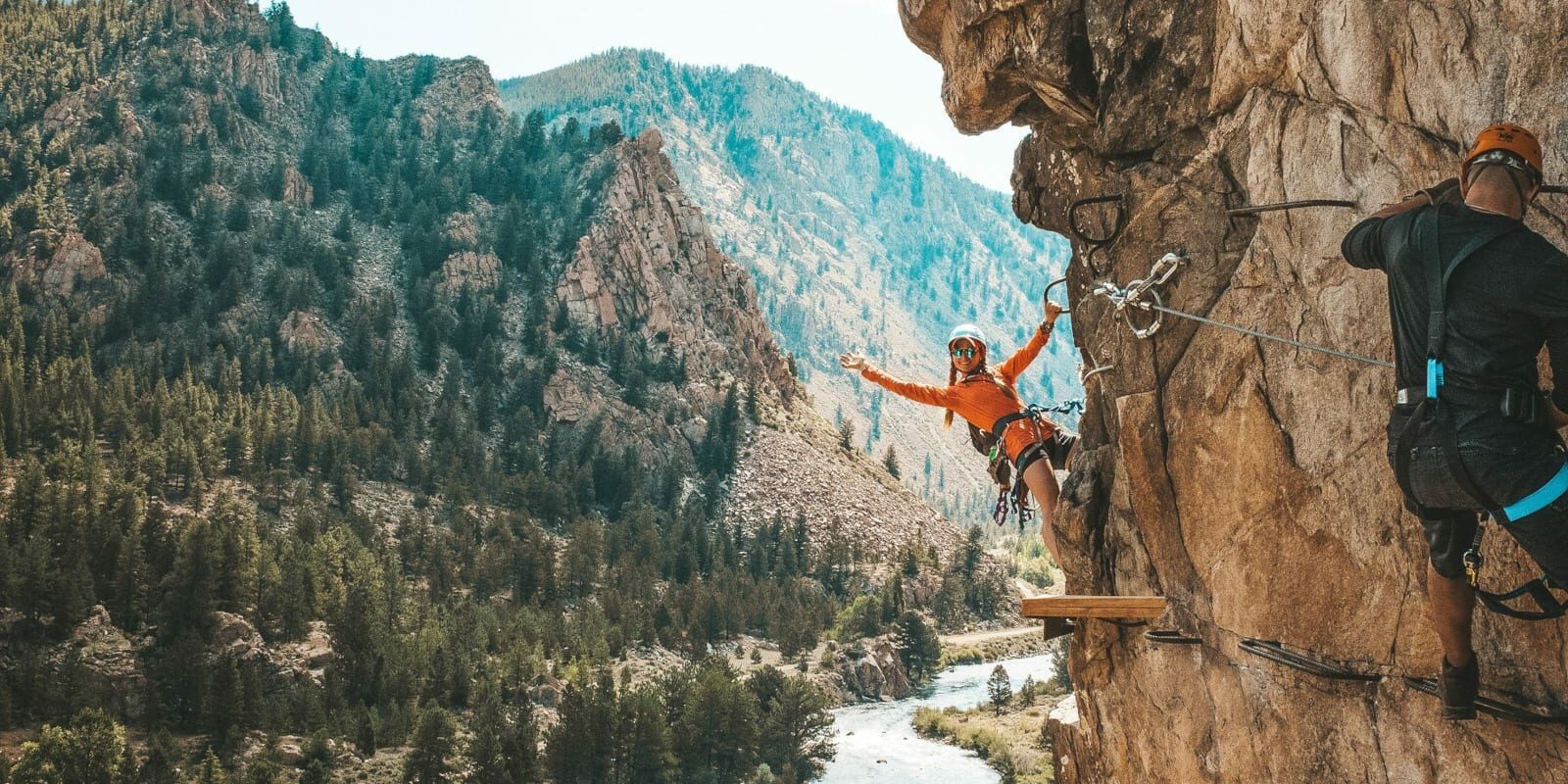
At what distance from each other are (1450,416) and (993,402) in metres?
5.39

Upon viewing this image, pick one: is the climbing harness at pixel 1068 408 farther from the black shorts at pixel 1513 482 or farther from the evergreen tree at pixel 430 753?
the evergreen tree at pixel 430 753

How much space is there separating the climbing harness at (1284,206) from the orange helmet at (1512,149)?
172 centimetres

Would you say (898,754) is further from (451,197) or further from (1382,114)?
(451,197)

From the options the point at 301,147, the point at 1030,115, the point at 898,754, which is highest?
the point at 301,147

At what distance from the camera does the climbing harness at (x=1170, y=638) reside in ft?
26.7

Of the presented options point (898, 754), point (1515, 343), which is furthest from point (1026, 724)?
point (1515, 343)

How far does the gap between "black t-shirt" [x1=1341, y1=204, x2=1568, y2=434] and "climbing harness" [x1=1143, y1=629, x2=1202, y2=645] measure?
11.5 ft

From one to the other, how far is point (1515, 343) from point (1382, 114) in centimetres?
224

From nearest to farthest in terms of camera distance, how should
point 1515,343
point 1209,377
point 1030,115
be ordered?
point 1515,343 < point 1209,377 < point 1030,115

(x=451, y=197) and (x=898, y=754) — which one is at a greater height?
(x=451, y=197)

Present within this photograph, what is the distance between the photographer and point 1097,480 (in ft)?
30.5

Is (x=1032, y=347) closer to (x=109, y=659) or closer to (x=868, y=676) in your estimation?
(x=109, y=659)

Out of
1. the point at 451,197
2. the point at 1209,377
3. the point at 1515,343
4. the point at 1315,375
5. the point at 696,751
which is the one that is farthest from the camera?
the point at 451,197

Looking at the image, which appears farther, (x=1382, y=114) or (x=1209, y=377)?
(x=1209, y=377)
